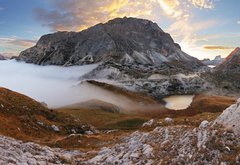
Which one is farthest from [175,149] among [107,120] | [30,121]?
[107,120]

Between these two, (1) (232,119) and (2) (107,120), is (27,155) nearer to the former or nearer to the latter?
(1) (232,119)

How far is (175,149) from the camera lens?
1359 inches

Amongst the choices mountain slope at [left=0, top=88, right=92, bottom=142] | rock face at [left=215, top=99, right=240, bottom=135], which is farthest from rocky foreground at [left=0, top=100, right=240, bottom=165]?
mountain slope at [left=0, top=88, right=92, bottom=142]

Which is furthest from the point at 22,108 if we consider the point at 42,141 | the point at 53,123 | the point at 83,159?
the point at 83,159

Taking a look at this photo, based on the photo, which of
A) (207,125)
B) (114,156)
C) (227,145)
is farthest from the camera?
(114,156)

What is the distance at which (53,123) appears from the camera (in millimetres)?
88000

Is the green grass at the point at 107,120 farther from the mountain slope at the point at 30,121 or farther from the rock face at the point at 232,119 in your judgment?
the rock face at the point at 232,119

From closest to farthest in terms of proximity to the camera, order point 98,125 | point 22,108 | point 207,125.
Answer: point 207,125
point 22,108
point 98,125

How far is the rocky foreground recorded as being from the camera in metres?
30.7

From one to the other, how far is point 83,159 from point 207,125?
762 inches

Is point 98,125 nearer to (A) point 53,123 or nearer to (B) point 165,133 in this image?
(A) point 53,123

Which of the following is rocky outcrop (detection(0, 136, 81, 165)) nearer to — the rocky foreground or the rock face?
the rocky foreground

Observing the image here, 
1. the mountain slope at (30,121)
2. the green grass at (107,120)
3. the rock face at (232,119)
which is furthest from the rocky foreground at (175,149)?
the green grass at (107,120)

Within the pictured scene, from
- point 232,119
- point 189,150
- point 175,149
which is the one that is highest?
point 232,119
